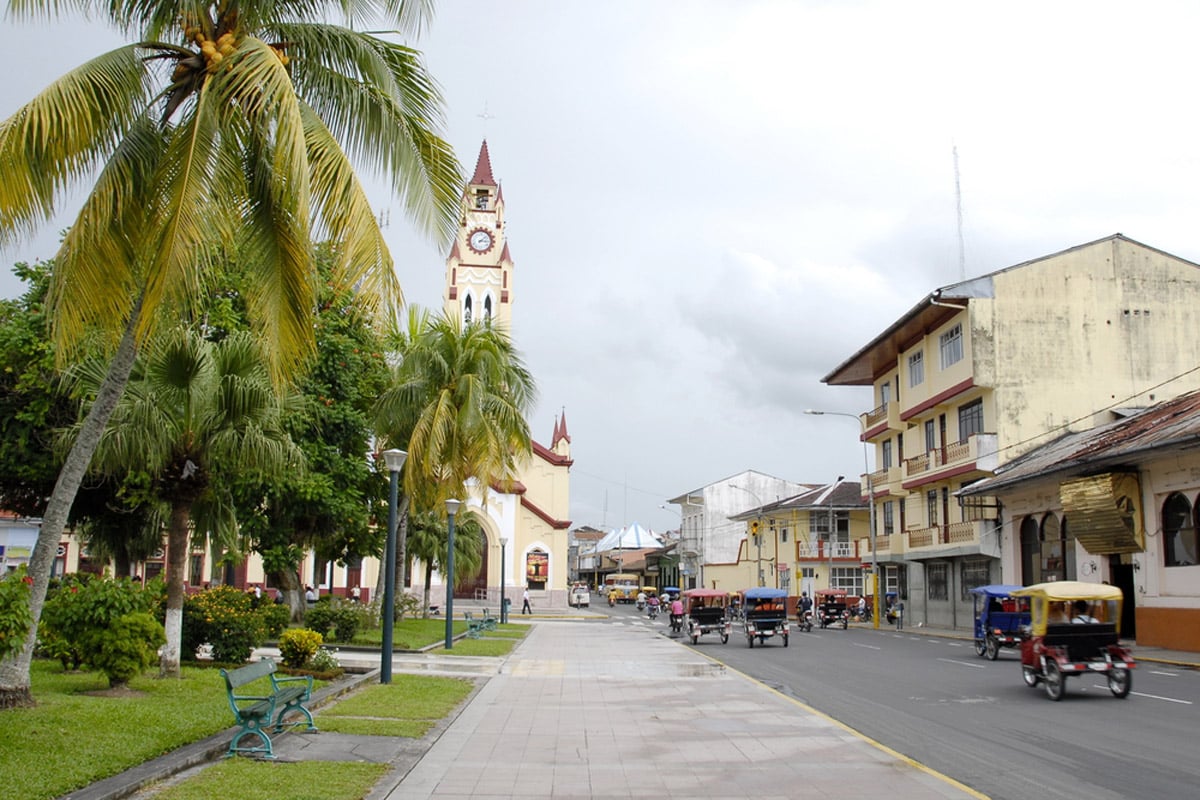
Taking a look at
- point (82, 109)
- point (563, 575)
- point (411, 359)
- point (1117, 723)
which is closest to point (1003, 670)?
point (1117, 723)

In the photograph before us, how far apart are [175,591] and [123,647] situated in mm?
2890

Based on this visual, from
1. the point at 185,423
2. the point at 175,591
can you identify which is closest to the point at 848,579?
the point at 175,591

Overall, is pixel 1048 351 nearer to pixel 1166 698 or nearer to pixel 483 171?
pixel 1166 698

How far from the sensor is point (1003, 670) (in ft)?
70.9

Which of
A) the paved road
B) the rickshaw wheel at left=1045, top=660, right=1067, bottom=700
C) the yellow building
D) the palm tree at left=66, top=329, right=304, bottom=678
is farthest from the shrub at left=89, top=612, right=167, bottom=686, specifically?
the yellow building

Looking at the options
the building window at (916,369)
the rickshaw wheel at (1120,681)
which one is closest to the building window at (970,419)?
the building window at (916,369)

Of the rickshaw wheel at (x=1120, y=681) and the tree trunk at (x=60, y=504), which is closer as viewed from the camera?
the tree trunk at (x=60, y=504)

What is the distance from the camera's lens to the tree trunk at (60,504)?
34.0 ft

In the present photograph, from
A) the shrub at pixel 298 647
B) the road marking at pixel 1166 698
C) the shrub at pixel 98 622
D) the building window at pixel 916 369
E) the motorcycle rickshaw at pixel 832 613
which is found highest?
the building window at pixel 916 369

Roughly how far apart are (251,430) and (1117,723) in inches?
479

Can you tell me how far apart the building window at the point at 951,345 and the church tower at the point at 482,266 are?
124ft

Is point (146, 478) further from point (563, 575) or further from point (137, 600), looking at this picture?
point (563, 575)

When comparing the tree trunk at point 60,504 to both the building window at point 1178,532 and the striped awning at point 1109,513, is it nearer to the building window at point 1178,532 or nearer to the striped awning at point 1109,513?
the building window at point 1178,532

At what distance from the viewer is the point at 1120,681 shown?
15734 mm
